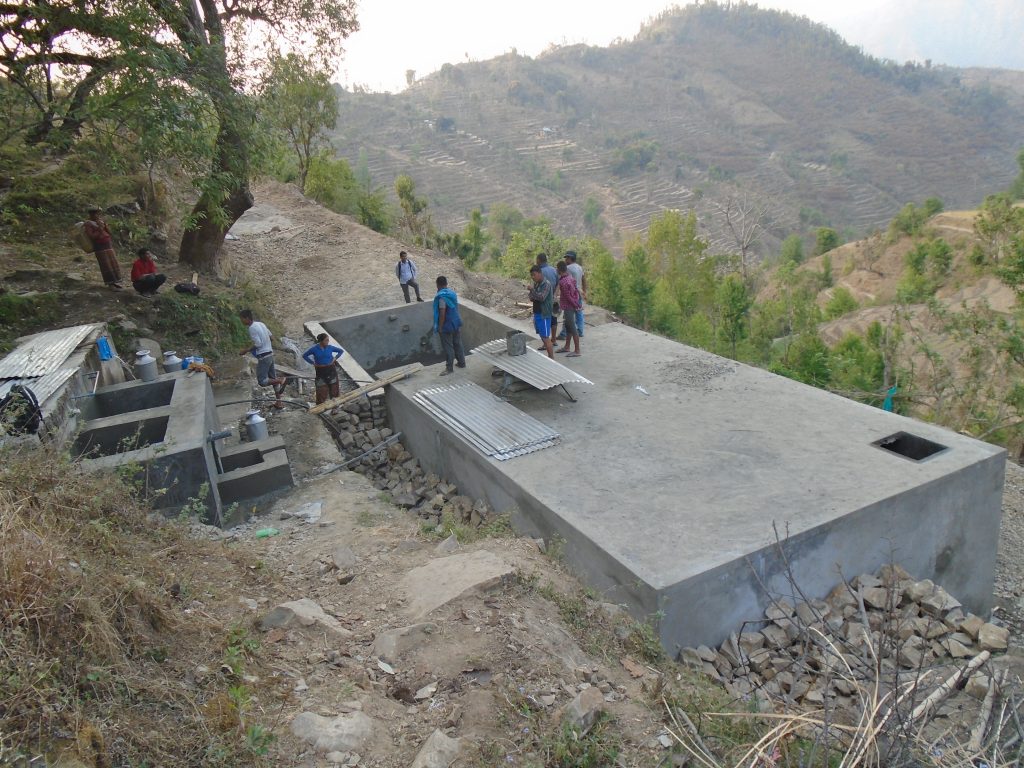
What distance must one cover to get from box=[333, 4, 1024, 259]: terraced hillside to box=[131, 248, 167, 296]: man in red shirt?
57247 mm

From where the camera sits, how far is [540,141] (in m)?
93.5

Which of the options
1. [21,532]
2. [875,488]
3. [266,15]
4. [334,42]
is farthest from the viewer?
[334,42]

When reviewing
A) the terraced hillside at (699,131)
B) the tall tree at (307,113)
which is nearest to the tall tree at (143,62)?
the tall tree at (307,113)

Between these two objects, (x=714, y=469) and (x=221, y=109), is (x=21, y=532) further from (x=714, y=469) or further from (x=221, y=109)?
(x=221, y=109)

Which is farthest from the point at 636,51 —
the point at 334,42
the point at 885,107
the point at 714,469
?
the point at 714,469

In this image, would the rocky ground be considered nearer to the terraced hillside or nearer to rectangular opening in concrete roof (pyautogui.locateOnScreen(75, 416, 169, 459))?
rectangular opening in concrete roof (pyautogui.locateOnScreen(75, 416, 169, 459))

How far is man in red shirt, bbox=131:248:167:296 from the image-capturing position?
9727mm

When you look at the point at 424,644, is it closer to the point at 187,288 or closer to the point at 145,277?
the point at 145,277

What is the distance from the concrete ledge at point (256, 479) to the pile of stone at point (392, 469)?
3.77 feet

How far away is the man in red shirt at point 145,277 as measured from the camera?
31.9ft

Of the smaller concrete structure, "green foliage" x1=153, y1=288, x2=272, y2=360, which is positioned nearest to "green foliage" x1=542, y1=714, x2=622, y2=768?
the smaller concrete structure

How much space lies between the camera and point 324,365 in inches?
348

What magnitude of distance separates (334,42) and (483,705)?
13396 millimetres

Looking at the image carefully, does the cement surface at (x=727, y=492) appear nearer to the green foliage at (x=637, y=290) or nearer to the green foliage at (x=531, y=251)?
the green foliage at (x=637, y=290)
